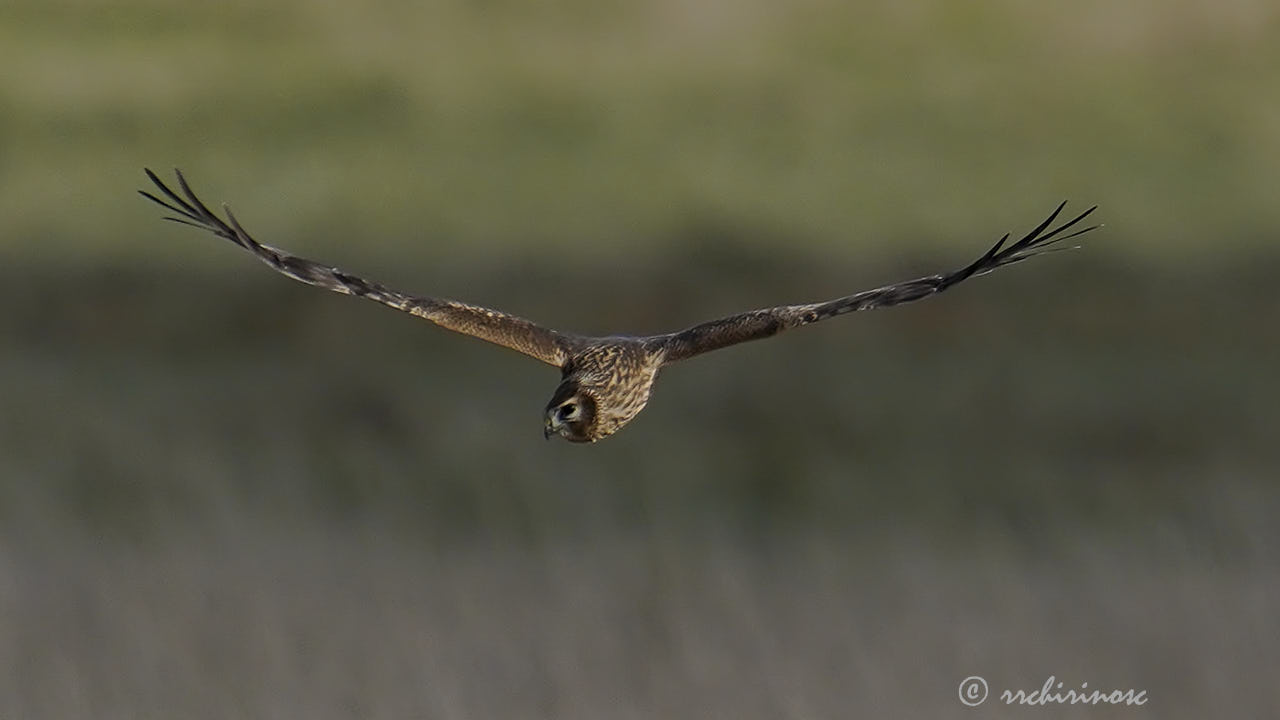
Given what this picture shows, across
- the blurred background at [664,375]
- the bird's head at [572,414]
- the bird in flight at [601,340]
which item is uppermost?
the blurred background at [664,375]

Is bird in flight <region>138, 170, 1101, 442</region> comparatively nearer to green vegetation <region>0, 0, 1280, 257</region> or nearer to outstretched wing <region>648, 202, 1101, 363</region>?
outstretched wing <region>648, 202, 1101, 363</region>

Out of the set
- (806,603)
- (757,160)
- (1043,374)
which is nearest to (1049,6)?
(757,160)

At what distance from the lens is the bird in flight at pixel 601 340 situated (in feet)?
33.1

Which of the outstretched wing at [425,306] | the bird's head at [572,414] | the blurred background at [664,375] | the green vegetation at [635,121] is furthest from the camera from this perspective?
the green vegetation at [635,121]

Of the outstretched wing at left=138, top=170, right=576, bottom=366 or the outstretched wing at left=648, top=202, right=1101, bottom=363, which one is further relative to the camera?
the outstretched wing at left=138, top=170, right=576, bottom=366

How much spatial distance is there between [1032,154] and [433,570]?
8.03m

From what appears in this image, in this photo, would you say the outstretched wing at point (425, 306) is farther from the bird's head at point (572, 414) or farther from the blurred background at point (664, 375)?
the blurred background at point (664, 375)

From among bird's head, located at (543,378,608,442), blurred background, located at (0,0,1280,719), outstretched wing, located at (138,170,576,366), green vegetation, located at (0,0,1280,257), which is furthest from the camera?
green vegetation, located at (0,0,1280,257)

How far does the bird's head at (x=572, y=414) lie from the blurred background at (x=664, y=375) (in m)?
3.54

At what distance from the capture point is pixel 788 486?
52.5 feet

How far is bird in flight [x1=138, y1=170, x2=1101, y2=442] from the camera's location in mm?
10094

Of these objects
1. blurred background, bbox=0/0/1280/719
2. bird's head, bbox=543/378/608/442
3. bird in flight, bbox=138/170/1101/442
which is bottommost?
bird's head, bbox=543/378/608/442

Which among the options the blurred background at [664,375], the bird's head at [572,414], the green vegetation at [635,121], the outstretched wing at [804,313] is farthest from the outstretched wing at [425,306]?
the green vegetation at [635,121]

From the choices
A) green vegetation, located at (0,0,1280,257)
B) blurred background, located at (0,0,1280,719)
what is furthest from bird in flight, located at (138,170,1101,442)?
green vegetation, located at (0,0,1280,257)
